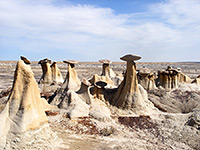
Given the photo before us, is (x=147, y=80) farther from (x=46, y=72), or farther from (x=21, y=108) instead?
(x=21, y=108)

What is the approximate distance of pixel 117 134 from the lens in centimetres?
966

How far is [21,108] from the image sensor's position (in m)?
6.80

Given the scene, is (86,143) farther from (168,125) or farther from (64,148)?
(168,125)

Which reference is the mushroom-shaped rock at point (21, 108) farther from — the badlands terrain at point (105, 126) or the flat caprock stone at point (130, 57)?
the flat caprock stone at point (130, 57)

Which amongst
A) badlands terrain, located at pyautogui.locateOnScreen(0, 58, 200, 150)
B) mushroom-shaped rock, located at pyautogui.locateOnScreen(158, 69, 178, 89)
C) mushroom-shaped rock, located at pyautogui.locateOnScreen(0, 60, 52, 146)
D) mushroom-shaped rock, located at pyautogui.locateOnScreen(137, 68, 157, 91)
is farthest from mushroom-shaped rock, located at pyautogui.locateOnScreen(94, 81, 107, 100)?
mushroom-shaped rock, located at pyautogui.locateOnScreen(158, 69, 178, 89)

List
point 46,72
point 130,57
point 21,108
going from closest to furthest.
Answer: point 21,108
point 130,57
point 46,72

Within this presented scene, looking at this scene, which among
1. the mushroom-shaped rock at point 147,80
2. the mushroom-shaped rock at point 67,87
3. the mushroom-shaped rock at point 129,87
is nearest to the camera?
the mushroom-shaped rock at point 129,87

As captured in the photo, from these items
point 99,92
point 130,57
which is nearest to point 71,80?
point 99,92

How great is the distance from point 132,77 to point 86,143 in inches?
238

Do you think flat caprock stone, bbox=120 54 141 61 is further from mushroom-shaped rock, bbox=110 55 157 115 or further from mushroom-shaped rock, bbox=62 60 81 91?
mushroom-shaped rock, bbox=62 60 81 91

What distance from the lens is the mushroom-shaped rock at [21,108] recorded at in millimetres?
Result: 6598

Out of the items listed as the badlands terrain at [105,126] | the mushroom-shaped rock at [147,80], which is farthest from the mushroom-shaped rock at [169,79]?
the badlands terrain at [105,126]

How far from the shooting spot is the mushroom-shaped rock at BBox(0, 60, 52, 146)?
6598 millimetres

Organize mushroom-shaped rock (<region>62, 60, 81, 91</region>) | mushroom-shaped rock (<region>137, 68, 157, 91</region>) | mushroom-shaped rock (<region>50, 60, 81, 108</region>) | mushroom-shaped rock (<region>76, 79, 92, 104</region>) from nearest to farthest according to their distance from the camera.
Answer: mushroom-shaped rock (<region>76, 79, 92, 104</region>), mushroom-shaped rock (<region>50, 60, 81, 108</region>), mushroom-shaped rock (<region>62, 60, 81, 91</region>), mushroom-shaped rock (<region>137, 68, 157, 91</region>)
